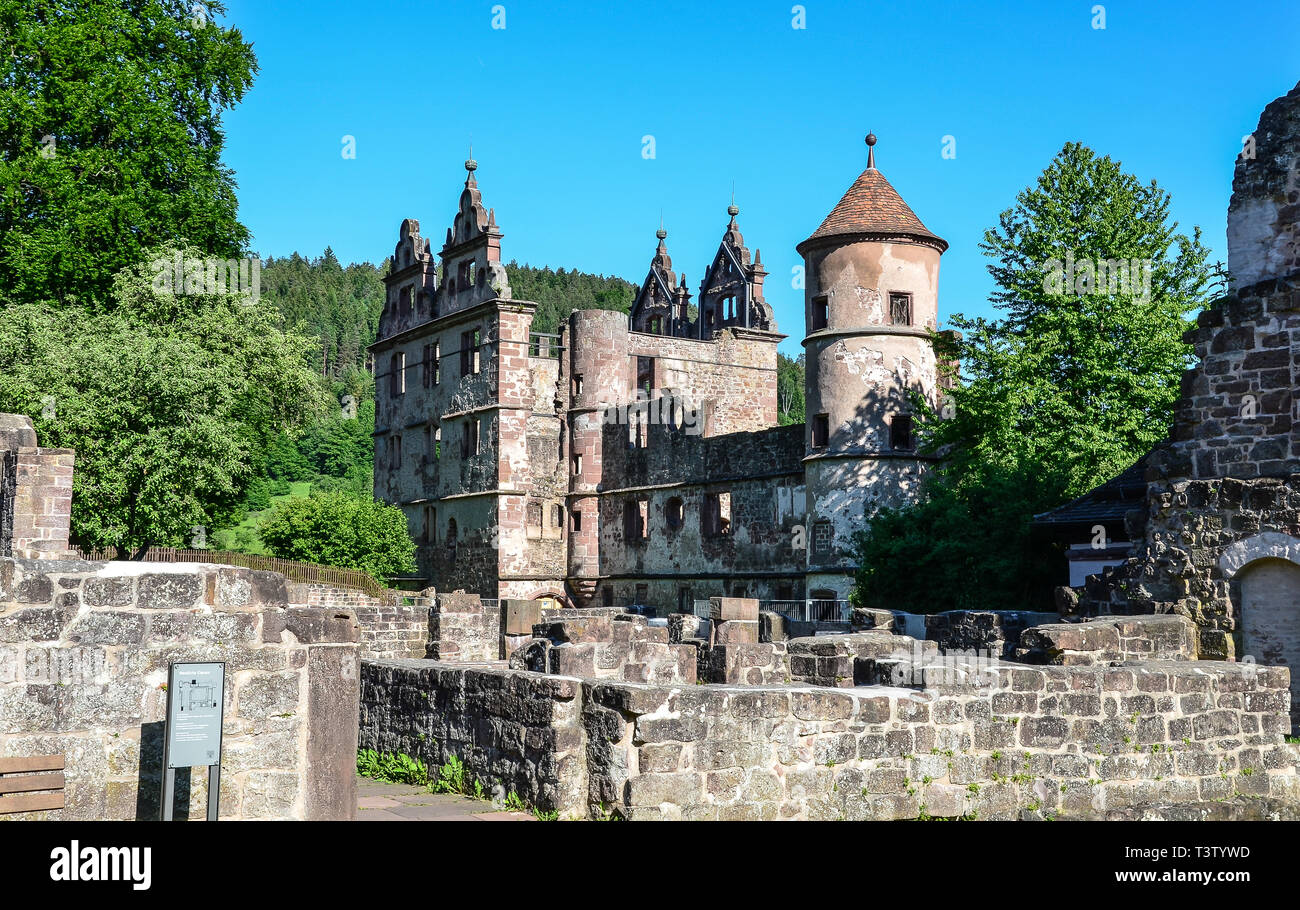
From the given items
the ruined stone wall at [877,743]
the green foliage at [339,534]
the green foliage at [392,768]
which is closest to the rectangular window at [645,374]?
the green foliage at [339,534]

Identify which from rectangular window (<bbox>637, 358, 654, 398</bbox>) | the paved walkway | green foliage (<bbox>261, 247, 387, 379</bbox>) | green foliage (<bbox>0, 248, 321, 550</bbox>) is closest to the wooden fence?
green foliage (<bbox>0, 248, 321, 550</bbox>)

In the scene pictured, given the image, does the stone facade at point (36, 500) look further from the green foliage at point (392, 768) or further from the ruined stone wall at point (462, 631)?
the green foliage at point (392, 768)

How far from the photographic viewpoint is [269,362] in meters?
32.4

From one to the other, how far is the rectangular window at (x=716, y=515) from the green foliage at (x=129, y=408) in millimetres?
14636

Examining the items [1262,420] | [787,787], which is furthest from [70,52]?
[787,787]

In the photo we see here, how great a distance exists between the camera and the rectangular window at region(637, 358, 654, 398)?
4572 cm

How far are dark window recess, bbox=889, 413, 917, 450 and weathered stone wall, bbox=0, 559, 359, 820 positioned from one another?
88.2 feet

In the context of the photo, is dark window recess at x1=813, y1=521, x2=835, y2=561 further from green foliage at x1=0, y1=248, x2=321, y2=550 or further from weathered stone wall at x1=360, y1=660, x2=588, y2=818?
weathered stone wall at x1=360, y1=660, x2=588, y2=818

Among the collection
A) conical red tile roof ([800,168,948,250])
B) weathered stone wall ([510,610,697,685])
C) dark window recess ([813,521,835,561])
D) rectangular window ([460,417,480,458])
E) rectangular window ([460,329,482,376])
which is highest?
conical red tile roof ([800,168,948,250])

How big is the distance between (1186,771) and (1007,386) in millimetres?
18400

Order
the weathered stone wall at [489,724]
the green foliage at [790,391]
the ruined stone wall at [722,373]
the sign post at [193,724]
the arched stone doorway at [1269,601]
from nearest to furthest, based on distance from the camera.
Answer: the sign post at [193,724] → the weathered stone wall at [489,724] → the arched stone doorway at [1269,601] → the ruined stone wall at [722,373] → the green foliage at [790,391]

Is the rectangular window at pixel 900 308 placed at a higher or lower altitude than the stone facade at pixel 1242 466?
higher

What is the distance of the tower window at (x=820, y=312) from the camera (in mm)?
34406
